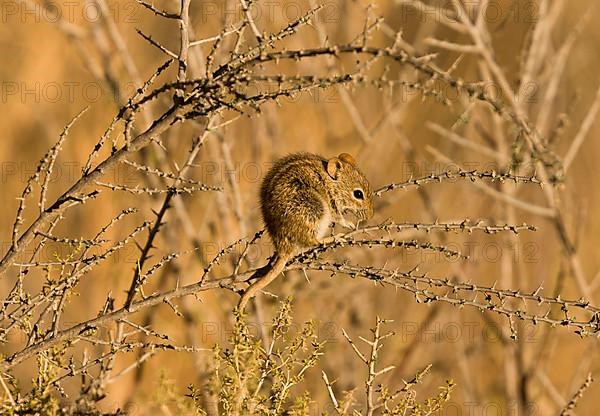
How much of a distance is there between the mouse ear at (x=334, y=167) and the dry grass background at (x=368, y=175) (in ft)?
1.74

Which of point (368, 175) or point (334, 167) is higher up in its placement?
point (368, 175)

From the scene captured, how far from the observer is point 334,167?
A: 3844 millimetres

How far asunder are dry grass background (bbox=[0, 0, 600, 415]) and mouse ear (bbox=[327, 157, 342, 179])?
530 mm

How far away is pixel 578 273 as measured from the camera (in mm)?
4590

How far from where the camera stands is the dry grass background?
16.7 ft

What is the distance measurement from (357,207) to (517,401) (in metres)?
2.34

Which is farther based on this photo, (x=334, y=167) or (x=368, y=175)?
(x=368, y=175)

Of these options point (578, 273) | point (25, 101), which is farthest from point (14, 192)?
point (578, 273)

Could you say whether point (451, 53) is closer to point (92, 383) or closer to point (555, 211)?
point (555, 211)

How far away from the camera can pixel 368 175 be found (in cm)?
625

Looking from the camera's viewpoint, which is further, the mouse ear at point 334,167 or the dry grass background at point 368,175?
the dry grass background at point 368,175

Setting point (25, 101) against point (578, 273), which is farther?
point (25, 101)

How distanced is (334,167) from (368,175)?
2428mm

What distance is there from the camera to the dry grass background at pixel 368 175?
5090 millimetres
